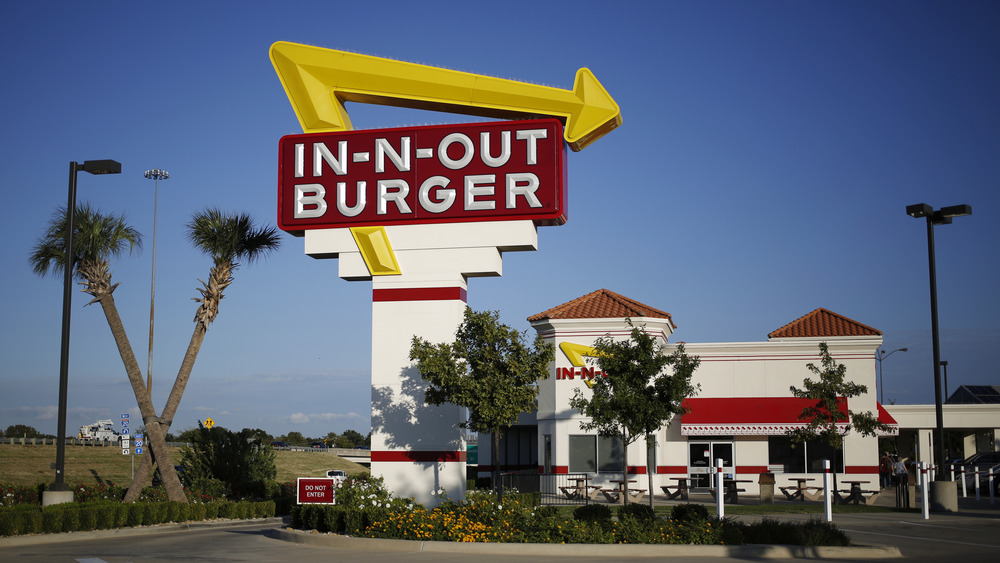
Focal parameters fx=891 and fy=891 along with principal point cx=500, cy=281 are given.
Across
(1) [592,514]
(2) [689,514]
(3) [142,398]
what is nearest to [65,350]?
(3) [142,398]

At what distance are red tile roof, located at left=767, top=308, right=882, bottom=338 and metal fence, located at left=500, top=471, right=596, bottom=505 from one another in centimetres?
1003

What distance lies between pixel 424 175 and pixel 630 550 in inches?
423

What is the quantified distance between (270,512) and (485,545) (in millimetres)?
14245

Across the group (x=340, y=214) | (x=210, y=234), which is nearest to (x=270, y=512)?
(x=210, y=234)

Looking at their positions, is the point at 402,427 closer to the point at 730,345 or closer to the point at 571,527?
the point at 571,527

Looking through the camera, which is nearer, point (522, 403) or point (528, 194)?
point (522, 403)

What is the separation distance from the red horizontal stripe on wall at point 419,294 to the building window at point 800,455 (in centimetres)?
1871

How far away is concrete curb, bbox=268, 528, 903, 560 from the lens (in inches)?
616

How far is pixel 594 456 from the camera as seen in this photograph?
114 ft

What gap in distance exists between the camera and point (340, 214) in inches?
893

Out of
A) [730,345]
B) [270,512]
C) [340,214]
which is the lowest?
[270,512]

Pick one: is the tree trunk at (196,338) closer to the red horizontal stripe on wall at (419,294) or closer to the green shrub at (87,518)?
the green shrub at (87,518)

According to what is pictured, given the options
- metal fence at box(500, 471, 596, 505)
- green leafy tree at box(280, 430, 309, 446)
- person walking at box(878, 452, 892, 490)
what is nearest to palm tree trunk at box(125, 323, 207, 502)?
metal fence at box(500, 471, 596, 505)

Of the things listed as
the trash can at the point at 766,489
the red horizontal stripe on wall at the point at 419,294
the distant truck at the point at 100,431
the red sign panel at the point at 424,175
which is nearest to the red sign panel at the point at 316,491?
the red horizontal stripe on wall at the point at 419,294
